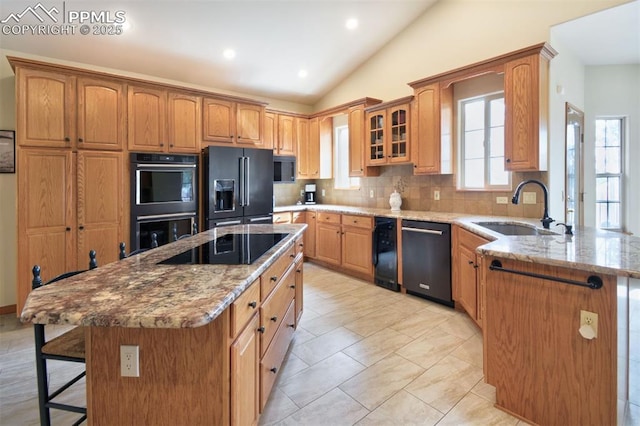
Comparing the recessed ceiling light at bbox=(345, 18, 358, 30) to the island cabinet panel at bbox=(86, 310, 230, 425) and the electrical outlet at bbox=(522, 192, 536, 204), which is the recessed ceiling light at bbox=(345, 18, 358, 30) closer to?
the electrical outlet at bbox=(522, 192, 536, 204)

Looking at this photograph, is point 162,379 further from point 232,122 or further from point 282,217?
point 282,217

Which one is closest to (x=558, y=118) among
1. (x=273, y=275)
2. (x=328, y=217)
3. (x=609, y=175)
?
(x=609, y=175)

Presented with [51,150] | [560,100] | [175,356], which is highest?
[560,100]

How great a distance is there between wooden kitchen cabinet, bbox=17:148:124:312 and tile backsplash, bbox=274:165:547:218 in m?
2.63

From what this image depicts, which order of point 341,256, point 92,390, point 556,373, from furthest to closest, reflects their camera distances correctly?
point 341,256, point 556,373, point 92,390

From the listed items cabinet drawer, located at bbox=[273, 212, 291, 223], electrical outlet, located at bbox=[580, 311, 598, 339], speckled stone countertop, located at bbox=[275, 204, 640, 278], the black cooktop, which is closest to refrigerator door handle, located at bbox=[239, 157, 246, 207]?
cabinet drawer, located at bbox=[273, 212, 291, 223]

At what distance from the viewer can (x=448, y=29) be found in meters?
3.92

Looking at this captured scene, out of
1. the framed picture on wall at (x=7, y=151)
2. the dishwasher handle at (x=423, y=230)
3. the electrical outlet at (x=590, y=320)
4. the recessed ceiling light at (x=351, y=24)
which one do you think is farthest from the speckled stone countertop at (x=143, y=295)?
the recessed ceiling light at (x=351, y=24)

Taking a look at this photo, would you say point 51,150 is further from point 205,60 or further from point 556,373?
point 556,373

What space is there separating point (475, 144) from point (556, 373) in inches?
109

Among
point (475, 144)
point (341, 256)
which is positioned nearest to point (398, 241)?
point (341, 256)

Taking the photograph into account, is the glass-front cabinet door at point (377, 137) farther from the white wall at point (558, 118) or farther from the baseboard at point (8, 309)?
the baseboard at point (8, 309)

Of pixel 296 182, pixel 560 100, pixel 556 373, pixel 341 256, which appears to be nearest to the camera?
pixel 556 373

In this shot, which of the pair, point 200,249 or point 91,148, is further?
point 91,148
